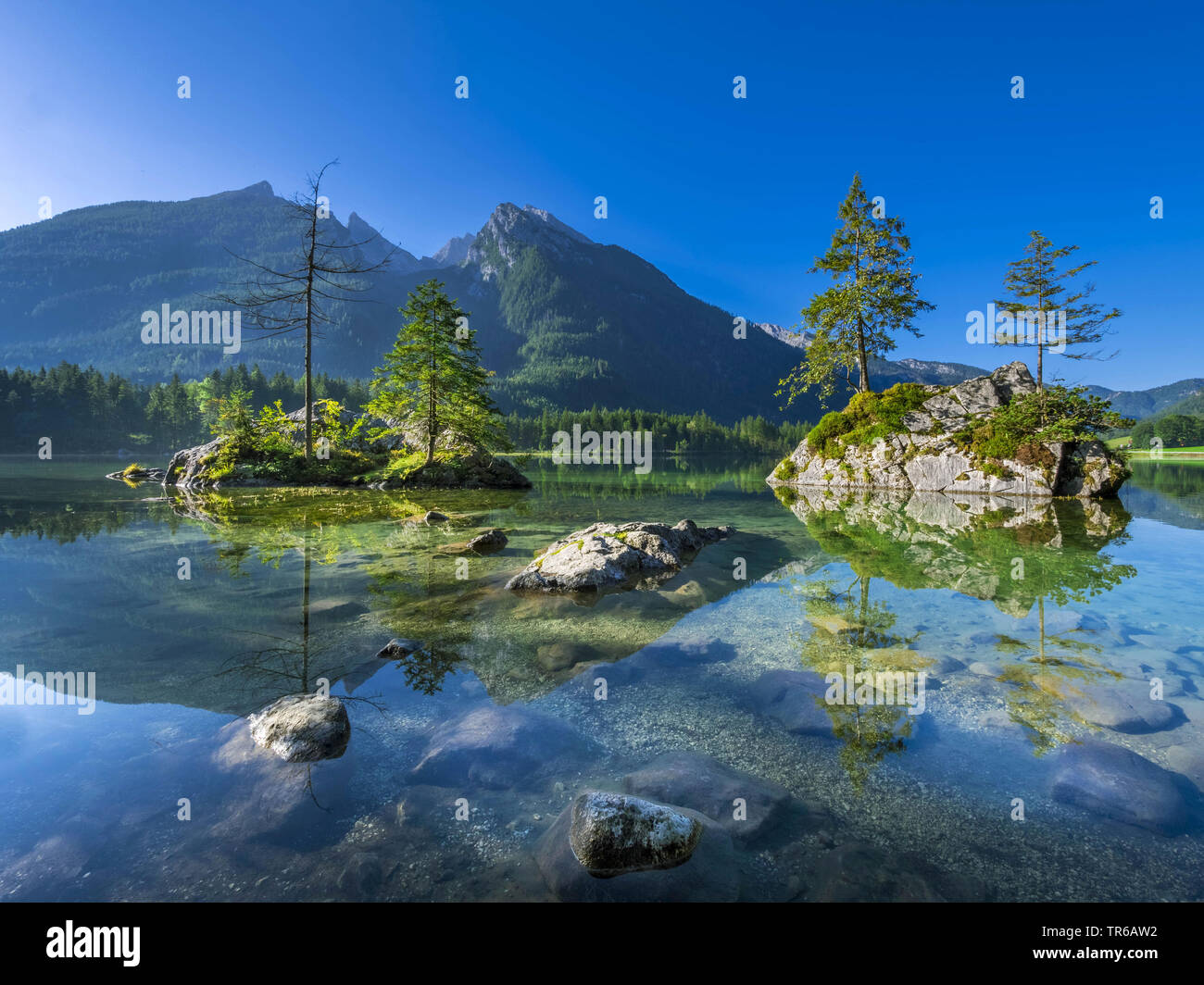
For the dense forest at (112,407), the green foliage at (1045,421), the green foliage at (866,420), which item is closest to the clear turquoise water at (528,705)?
the green foliage at (1045,421)

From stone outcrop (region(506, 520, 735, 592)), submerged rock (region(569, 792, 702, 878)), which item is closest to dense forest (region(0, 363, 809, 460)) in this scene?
stone outcrop (region(506, 520, 735, 592))

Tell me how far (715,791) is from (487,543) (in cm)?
1078

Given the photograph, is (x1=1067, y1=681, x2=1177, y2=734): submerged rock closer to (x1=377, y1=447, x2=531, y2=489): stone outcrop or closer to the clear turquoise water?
the clear turquoise water

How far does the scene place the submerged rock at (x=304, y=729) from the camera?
15.0ft

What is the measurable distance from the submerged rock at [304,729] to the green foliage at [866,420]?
35773 millimetres

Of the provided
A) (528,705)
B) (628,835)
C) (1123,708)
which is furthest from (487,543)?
(1123,708)

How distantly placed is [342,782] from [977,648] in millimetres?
8089

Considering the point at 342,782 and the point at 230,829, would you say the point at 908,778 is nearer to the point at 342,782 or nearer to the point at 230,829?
the point at 342,782

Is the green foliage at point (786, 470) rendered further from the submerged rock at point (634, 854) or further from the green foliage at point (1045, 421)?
the submerged rock at point (634, 854)

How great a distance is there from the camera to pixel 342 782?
13.8 ft

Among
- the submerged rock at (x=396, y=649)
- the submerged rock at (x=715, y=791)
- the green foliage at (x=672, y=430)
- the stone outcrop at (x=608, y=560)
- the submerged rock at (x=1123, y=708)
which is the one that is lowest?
the submerged rock at (x=715, y=791)
